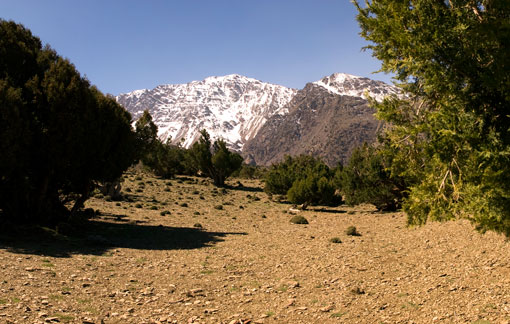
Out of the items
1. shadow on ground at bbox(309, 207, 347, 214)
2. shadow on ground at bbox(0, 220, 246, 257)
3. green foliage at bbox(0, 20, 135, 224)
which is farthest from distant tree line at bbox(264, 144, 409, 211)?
green foliage at bbox(0, 20, 135, 224)

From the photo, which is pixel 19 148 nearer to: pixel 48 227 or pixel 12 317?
pixel 48 227

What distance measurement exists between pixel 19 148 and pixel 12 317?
36.8 ft

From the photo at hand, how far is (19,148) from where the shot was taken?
51.6ft

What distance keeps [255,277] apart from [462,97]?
9139 mm

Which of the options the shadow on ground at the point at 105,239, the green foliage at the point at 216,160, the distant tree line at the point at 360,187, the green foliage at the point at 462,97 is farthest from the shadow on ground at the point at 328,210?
the green foliage at the point at 462,97

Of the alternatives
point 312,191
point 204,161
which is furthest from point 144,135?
point 204,161

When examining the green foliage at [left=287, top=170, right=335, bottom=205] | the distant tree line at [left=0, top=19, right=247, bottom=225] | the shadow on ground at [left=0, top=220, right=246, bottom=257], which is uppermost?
the distant tree line at [left=0, top=19, right=247, bottom=225]

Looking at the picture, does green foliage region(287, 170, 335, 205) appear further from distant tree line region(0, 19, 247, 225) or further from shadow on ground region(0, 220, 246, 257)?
distant tree line region(0, 19, 247, 225)

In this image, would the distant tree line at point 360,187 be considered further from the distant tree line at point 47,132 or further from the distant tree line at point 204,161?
the distant tree line at point 204,161

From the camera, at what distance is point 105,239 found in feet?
57.5

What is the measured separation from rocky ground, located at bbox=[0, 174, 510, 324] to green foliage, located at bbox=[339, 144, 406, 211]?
42.5ft

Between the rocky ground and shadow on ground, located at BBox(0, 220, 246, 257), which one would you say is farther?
shadow on ground, located at BBox(0, 220, 246, 257)

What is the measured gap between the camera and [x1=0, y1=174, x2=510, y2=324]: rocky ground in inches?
329

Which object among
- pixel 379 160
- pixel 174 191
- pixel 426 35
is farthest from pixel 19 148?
pixel 174 191
